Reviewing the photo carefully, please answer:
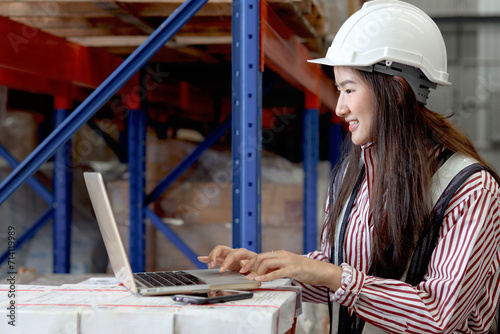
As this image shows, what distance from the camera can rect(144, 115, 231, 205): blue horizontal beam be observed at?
178 inches

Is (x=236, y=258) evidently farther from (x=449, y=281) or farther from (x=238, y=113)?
(x=238, y=113)

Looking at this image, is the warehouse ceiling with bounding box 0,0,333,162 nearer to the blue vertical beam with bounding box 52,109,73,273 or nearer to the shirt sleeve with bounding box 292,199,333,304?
the blue vertical beam with bounding box 52,109,73,273

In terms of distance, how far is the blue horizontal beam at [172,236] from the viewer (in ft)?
14.2

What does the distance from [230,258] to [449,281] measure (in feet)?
2.09

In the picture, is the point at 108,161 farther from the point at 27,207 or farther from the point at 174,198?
the point at 174,198

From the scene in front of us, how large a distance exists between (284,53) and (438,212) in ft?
6.62

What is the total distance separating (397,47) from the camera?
185cm

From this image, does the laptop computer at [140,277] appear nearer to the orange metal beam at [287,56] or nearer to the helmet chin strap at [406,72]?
the helmet chin strap at [406,72]

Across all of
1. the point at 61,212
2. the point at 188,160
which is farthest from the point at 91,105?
the point at 61,212

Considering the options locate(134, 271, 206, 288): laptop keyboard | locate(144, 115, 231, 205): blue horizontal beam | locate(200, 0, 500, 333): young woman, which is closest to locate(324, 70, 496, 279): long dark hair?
locate(200, 0, 500, 333): young woman

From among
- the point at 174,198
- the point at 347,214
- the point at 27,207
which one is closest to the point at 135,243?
the point at 174,198

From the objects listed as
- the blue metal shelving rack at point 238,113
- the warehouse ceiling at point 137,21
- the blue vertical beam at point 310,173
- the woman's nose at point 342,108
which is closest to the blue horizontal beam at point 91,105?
the blue metal shelving rack at point 238,113

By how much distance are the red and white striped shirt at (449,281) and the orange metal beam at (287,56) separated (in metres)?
1.39

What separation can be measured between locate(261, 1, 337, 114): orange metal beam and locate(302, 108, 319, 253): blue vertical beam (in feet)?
0.81
